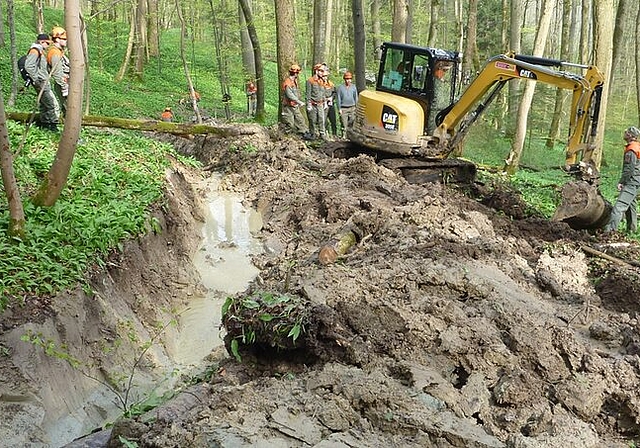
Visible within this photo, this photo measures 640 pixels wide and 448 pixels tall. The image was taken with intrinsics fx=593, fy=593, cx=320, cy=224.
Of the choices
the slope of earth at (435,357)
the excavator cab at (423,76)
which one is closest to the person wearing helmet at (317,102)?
the excavator cab at (423,76)

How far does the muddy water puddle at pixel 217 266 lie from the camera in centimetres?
738

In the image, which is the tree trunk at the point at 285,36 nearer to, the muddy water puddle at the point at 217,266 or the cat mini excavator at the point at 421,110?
the cat mini excavator at the point at 421,110

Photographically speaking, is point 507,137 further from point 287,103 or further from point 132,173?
point 132,173

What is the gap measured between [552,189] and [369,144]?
163 inches

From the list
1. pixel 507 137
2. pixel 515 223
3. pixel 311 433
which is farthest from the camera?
pixel 507 137

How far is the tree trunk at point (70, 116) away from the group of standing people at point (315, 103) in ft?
27.1

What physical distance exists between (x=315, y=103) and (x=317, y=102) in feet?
0.22

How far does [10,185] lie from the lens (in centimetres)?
633

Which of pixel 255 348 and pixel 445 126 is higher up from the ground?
pixel 445 126

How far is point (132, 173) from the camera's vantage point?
975 centimetres

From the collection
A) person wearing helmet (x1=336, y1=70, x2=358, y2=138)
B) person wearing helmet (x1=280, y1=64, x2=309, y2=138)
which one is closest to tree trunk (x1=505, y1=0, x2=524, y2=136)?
person wearing helmet (x1=336, y1=70, x2=358, y2=138)

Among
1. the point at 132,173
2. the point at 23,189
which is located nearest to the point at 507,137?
the point at 132,173

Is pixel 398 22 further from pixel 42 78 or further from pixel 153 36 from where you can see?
pixel 153 36

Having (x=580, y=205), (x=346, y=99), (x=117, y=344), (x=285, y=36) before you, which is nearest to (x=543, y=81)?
(x=580, y=205)
